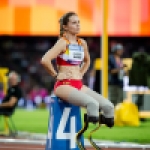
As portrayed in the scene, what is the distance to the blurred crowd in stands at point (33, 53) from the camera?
3148 centimetres

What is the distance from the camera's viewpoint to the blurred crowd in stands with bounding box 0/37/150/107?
31484 mm

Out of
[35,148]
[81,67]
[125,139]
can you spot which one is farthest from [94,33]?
[81,67]

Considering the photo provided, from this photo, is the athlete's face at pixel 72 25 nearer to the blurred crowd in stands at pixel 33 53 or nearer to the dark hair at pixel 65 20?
the dark hair at pixel 65 20

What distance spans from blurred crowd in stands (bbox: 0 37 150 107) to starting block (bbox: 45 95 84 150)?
22732 millimetres

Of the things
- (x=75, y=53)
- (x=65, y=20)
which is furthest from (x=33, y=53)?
(x=75, y=53)

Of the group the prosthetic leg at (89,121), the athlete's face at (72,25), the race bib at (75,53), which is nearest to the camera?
the prosthetic leg at (89,121)

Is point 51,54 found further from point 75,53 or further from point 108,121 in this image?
point 108,121

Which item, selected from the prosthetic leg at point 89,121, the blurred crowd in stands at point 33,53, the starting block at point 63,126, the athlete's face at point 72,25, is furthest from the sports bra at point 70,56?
the blurred crowd in stands at point 33,53

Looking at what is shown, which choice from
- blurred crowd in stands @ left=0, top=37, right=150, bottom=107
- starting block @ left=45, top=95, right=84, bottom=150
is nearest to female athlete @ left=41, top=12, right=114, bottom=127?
starting block @ left=45, top=95, right=84, bottom=150

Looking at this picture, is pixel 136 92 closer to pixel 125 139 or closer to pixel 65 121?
pixel 125 139

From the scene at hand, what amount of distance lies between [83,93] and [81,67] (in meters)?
0.79

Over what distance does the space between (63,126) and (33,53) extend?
80.9 ft

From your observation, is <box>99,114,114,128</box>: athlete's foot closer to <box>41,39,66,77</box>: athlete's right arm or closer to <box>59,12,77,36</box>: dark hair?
<box>41,39,66,77</box>: athlete's right arm

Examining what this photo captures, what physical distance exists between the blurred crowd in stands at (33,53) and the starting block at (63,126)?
895 inches
